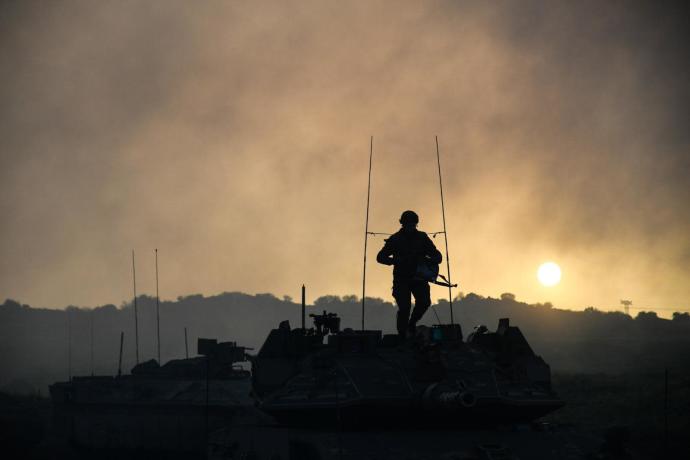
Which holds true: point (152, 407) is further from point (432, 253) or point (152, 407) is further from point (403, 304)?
point (432, 253)

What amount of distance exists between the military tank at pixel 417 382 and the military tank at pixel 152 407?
1850cm

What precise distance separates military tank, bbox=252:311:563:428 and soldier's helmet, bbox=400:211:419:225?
7.02 feet

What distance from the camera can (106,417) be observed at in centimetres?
3519

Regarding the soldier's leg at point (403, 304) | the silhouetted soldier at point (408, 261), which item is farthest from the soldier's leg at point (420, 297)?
the soldier's leg at point (403, 304)

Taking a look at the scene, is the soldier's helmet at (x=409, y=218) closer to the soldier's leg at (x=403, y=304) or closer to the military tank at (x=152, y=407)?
the soldier's leg at (x=403, y=304)

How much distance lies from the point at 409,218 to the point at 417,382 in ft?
11.6

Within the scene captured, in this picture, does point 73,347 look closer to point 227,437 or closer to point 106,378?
point 106,378

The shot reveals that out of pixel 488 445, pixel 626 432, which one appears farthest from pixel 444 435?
pixel 626 432

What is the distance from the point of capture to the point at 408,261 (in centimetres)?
1639

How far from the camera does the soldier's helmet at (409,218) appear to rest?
53.9 ft

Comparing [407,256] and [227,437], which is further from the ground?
[407,256]

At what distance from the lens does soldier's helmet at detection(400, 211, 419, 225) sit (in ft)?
53.9

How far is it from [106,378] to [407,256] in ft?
76.4

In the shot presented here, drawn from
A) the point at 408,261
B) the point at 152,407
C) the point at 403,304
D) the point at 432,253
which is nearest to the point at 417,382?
the point at 403,304
